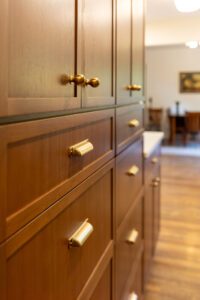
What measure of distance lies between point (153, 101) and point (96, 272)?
775 cm

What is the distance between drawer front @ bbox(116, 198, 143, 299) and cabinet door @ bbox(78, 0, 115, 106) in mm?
600

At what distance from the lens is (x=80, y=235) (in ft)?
2.80

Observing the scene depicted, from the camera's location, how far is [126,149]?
1.42 m

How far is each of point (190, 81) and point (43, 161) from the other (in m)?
7.97

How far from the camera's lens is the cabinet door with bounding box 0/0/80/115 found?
1.76 ft

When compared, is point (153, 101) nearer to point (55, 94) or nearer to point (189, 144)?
point (189, 144)

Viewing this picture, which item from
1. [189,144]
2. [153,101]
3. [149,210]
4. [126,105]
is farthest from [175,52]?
[126,105]

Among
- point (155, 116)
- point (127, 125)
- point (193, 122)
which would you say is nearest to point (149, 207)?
point (127, 125)

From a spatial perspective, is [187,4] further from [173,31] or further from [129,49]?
[129,49]

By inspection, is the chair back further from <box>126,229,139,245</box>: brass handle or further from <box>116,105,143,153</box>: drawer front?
<box>126,229,139,245</box>: brass handle

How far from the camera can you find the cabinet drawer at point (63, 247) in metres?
0.59

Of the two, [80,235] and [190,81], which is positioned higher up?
[190,81]

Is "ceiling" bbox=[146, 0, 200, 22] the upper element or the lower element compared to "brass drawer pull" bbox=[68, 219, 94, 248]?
upper

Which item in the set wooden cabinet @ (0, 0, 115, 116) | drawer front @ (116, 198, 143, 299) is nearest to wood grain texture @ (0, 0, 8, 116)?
wooden cabinet @ (0, 0, 115, 116)
